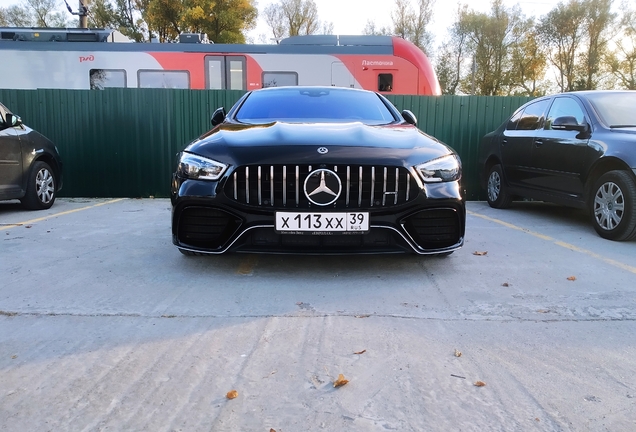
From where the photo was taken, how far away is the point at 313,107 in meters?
4.55

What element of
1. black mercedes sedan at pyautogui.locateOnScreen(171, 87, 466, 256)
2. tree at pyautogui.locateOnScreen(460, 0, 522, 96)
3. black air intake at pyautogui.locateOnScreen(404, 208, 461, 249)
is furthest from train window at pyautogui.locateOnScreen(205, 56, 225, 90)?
tree at pyautogui.locateOnScreen(460, 0, 522, 96)

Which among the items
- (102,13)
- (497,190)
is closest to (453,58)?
(102,13)

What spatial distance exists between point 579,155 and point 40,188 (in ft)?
22.0

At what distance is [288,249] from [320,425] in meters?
1.63

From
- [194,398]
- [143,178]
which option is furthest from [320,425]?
[143,178]

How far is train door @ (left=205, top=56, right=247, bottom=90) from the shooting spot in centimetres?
1120

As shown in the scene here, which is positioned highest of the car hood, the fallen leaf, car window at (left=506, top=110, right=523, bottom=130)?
car window at (left=506, top=110, right=523, bottom=130)

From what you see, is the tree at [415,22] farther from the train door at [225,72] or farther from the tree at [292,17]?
the train door at [225,72]

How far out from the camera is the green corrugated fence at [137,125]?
8562 mm

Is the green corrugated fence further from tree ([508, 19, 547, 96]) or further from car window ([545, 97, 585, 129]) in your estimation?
tree ([508, 19, 547, 96])

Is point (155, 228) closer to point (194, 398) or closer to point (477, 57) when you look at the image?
point (194, 398)

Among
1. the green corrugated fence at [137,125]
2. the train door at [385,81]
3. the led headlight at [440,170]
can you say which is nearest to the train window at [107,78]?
the green corrugated fence at [137,125]

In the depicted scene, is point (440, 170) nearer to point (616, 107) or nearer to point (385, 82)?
point (616, 107)

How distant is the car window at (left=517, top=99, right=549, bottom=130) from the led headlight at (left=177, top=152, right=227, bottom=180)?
4.57 meters
